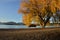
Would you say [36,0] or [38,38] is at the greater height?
[36,0]

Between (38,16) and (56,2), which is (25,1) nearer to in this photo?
(38,16)

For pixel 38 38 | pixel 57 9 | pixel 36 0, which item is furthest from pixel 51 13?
pixel 38 38

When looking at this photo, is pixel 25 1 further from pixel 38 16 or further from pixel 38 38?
pixel 38 38

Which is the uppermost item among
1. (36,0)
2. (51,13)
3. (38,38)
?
(36,0)

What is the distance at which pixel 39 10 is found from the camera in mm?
34750

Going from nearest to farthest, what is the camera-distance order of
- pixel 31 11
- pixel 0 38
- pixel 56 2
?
pixel 0 38, pixel 56 2, pixel 31 11

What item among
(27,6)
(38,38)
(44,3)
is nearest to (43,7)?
(44,3)

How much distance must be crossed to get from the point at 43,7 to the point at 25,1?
422 centimetres

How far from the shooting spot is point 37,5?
114 ft

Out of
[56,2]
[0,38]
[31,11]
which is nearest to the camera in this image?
[0,38]

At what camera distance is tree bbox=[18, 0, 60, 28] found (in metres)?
33.7

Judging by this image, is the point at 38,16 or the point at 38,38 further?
the point at 38,16

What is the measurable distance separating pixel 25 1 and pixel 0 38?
73.8 ft

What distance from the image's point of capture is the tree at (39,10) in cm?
3369
